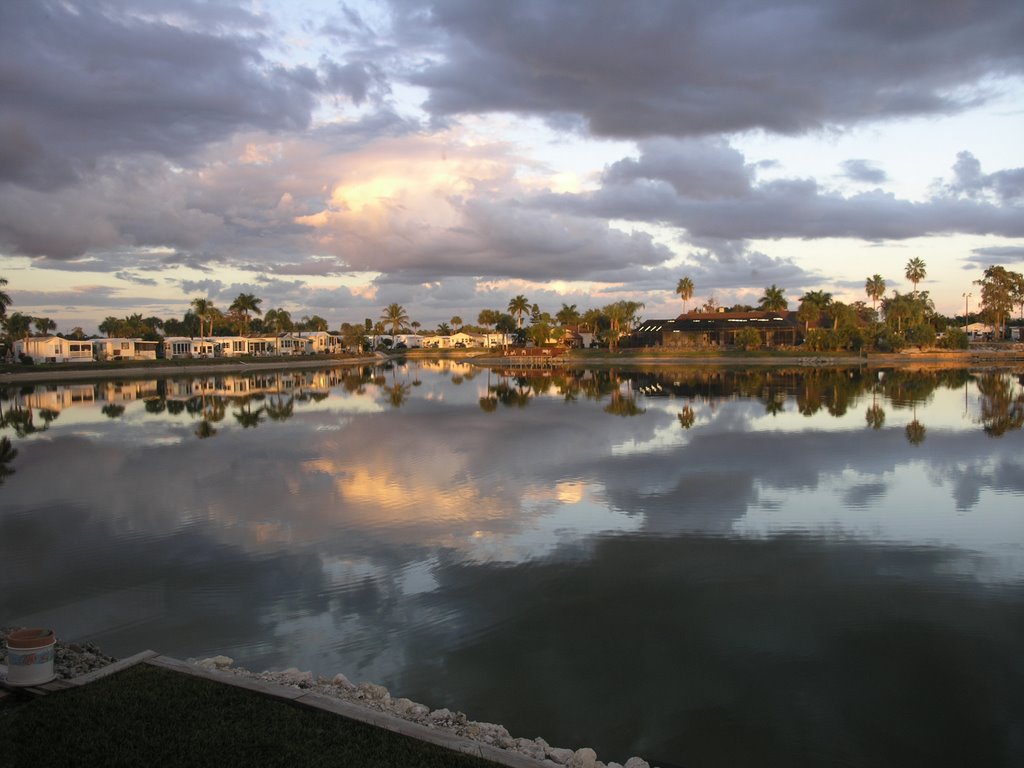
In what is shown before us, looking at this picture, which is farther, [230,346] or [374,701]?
[230,346]

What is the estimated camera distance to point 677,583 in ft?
37.0

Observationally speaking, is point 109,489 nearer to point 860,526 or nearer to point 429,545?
point 429,545

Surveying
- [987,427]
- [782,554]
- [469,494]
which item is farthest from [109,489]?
[987,427]

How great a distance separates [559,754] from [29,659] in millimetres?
4994

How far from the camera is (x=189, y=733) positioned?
5977 millimetres

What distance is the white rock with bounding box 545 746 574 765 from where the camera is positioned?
21.1 feet

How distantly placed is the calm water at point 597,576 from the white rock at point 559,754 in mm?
700

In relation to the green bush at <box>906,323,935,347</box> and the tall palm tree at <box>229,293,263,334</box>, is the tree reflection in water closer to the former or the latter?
the green bush at <box>906,323,935,347</box>

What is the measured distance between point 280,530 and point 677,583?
7990mm

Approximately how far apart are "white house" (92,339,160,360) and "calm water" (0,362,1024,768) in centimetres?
7927

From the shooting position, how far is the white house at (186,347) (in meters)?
104

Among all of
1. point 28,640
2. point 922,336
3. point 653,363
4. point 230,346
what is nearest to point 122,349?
point 230,346

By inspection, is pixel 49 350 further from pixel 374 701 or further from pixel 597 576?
pixel 374 701

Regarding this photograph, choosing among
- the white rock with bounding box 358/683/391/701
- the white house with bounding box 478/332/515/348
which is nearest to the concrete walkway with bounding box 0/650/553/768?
the white rock with bounding box 358/683/391/701
